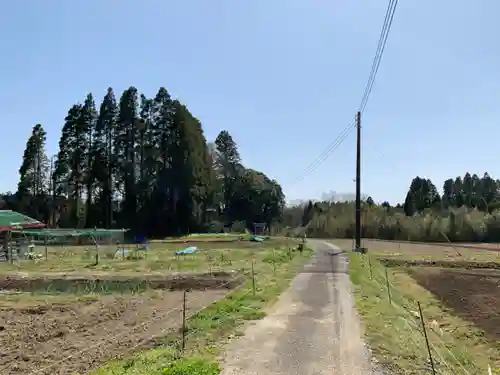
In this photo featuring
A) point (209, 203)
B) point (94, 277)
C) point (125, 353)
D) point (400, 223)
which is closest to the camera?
point (125, 353)

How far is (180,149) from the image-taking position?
60250mm

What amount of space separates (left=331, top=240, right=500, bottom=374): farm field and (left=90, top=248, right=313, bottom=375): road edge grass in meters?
2.68

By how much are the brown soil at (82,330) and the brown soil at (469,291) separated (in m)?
8.01

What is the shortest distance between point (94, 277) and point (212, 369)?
16.7m

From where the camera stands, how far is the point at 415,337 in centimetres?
1051

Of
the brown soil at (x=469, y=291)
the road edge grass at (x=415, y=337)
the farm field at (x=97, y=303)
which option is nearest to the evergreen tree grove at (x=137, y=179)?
the farm field at (x=97, y=303)

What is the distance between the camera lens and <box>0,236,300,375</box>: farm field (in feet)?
32.5

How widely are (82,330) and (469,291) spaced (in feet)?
51.6

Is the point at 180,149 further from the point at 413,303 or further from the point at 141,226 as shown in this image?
the point at 413,303

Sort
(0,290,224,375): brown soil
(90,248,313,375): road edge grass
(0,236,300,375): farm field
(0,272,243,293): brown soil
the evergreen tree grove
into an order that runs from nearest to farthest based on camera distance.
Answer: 1. (90,248,313,375): road edge grass
2. (0,290,224,375): brown soil
3. (0,236,300,375): farm field
4. (0,272,243,293): brown soil
5. the evergreen tree grove

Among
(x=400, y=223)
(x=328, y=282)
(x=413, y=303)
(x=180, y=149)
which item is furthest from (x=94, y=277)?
(x=400, y=223)

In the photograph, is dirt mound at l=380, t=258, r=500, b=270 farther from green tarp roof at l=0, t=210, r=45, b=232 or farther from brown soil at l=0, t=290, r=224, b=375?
green tarp roof at l=0, t=210, r=45, b=232

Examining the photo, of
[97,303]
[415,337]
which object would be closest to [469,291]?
[415,337]

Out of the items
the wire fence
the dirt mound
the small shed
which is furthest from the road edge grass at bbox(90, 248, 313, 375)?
the small shed
